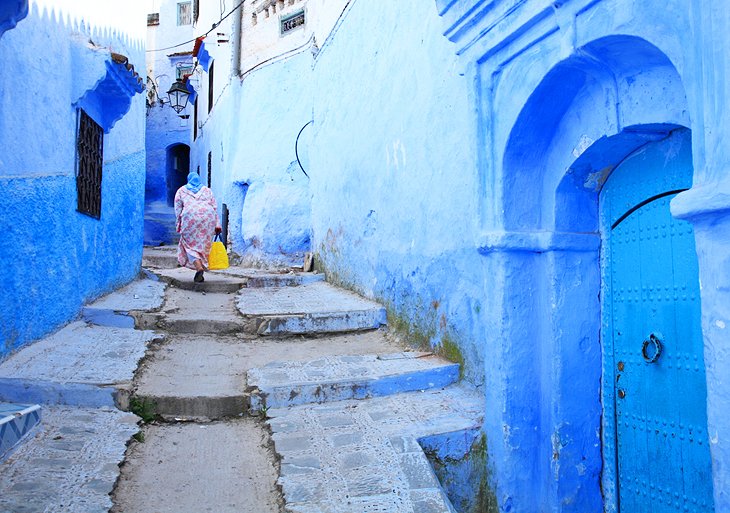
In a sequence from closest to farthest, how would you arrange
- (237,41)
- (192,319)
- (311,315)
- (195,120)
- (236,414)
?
(236,414), (192,319), (311,315), (237,41), (195,120)

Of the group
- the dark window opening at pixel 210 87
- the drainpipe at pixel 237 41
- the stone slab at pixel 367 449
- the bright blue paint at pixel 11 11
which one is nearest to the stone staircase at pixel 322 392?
the stone slab at pixel 367 449

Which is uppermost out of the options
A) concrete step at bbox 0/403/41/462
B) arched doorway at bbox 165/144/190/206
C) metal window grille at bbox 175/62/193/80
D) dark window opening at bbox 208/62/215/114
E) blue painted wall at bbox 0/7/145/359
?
metal window grille at bbox 175/62/193/80

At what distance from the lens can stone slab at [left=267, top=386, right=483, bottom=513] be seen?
2750 mm

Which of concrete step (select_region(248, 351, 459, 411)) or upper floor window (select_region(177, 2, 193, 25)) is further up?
upper floor window (select_region(177, 2, 193, 25))

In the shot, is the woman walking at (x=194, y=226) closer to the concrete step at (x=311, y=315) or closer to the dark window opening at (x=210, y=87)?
the concrete step at (x=311, y=315)

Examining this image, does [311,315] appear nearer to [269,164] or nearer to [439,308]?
[439,308]

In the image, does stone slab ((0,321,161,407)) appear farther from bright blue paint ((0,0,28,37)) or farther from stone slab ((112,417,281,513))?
bright blue paint ((0,0,28,37))

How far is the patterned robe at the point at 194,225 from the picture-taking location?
7.97 metres

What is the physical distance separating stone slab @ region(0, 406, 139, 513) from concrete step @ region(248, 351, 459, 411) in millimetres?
860

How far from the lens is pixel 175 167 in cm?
2127

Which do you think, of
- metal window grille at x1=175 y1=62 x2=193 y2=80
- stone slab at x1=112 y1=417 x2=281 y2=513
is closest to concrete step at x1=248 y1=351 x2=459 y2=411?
stone slab at x1=112 y1=417 x2=281 y2=513

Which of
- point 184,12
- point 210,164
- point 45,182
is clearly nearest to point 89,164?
point 45,182

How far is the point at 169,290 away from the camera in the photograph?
7.27 metres

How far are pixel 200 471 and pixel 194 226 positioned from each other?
17.3 ft
